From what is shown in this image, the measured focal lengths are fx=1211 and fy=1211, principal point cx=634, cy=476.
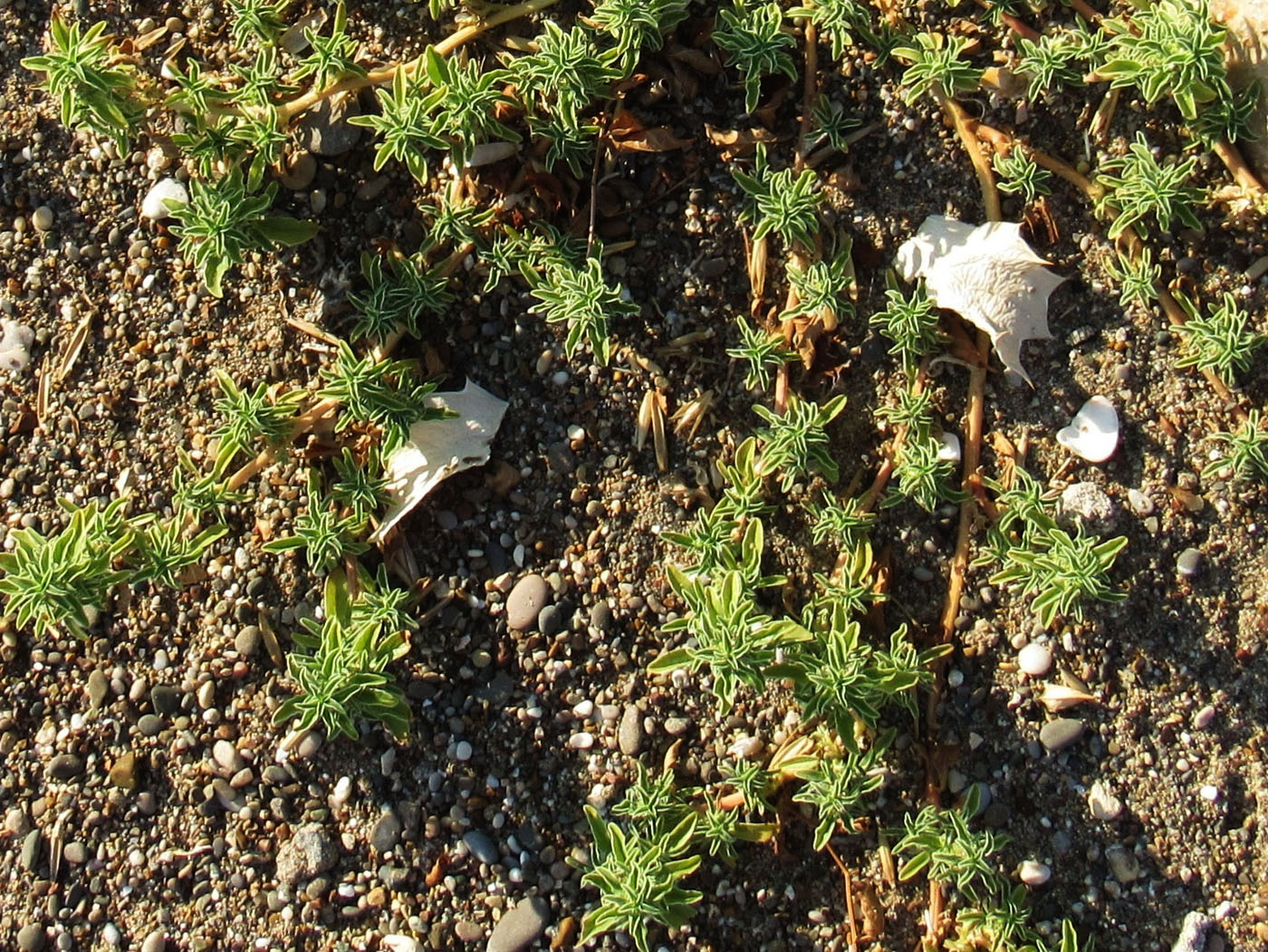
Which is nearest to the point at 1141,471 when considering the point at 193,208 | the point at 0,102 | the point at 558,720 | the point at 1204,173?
the point at 1204,173

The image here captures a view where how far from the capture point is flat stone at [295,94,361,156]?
3018 millimetres

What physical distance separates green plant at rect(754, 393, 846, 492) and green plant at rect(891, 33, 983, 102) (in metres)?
0.74

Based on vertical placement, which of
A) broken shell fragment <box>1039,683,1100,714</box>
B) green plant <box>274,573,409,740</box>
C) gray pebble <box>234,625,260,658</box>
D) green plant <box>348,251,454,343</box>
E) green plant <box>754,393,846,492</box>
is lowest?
broken shell fragment <box>1039,683,1100,714</box>

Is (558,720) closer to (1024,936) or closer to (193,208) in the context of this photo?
(1024,936)

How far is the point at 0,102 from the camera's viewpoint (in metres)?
3.15

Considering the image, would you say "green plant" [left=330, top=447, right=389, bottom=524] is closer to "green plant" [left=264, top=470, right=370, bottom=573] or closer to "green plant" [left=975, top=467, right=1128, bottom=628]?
"green plant" [left=264, top=470, right=370, bottom=573]

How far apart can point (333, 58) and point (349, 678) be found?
141cm

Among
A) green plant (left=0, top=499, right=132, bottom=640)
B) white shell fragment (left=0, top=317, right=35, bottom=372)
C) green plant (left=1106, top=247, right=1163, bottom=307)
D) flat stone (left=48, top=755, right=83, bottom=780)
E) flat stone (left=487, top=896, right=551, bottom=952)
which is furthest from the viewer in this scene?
white shell fragment (left=0, top=317, right=35, bottom=372)

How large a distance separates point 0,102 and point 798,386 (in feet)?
7.20

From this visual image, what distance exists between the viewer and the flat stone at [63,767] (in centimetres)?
303

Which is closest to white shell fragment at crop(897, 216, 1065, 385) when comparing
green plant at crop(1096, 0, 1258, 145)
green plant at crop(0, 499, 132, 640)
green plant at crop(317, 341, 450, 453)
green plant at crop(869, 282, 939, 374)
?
green plant at crop(869, 282, 939, 374)

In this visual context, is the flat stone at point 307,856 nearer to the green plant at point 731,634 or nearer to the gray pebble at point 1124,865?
the green plant at point 731,634

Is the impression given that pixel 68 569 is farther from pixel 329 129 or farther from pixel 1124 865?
pixel 1124 865

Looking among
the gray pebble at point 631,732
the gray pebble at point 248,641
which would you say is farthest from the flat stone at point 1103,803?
the gray pebble at point 248,641
